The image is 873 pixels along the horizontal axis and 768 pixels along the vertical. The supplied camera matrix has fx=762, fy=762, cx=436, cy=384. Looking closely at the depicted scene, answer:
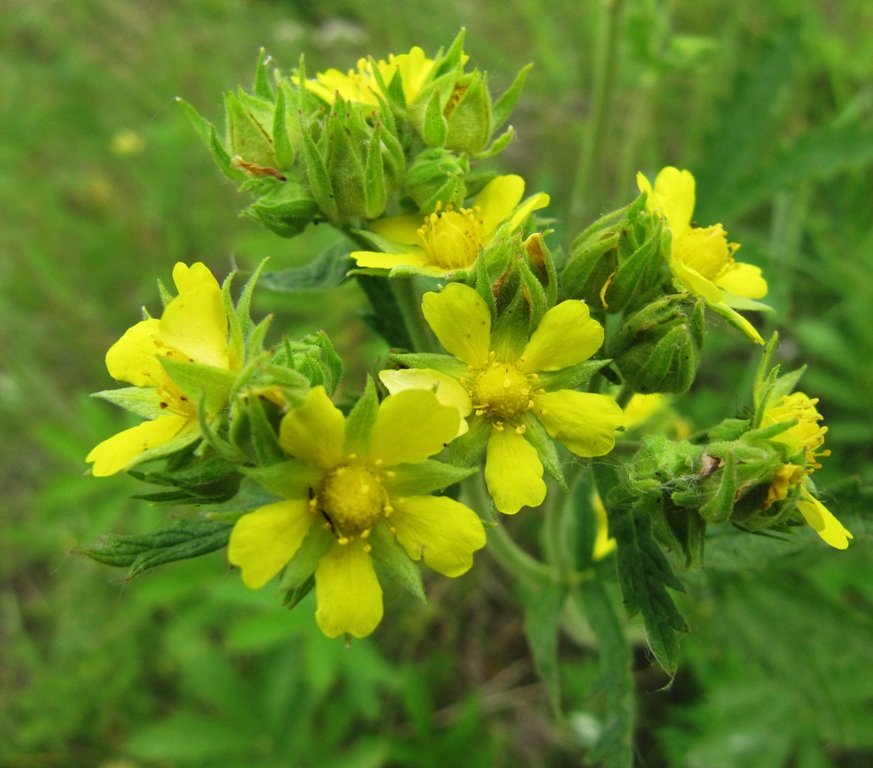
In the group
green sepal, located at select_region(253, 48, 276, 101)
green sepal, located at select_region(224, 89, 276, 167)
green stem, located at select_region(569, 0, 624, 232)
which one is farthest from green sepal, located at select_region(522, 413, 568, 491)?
green stem, located at select_region(569, 0, 624, 232)

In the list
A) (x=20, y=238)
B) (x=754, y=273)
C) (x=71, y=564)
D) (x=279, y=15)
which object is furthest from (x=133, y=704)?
(x=279, y=15)

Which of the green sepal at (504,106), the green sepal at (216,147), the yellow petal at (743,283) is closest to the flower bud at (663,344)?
the yellow petal at (743,283)

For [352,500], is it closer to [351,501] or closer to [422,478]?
[351,501]

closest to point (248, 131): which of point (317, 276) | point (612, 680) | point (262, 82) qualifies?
point (262, 82)

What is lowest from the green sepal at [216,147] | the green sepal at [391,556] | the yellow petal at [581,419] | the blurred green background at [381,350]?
the blurred green background at [381,350]

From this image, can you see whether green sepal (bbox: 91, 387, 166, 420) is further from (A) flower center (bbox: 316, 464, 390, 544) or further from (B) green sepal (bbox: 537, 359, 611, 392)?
(B) green sepal (bbox: 537, 359, 611, 392)

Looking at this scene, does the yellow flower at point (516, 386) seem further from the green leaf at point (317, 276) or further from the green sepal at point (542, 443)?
the green leaf at point (317, 276)

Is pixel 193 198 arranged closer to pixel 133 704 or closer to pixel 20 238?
pixel 20 238
